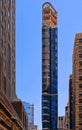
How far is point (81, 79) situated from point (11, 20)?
83.7 metres

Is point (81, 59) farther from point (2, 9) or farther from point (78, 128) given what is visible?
point (2, 9)

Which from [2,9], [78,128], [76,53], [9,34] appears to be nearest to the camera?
[2,9]

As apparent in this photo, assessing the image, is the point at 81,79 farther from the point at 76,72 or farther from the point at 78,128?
the point at 78,128

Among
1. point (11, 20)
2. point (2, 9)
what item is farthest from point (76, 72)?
point (2, 9)

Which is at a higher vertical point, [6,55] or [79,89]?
[6,55]

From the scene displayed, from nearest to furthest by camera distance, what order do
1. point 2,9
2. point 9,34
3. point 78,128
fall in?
point 2,9 < point 9,34 < point 78,128

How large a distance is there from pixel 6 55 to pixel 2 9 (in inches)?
347

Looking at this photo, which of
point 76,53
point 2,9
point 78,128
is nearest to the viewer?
point 2,9

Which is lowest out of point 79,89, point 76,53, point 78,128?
point 78,128

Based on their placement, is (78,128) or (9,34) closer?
(9,34)

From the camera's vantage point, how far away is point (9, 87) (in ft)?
335

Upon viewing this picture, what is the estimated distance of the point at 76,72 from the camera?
196 m

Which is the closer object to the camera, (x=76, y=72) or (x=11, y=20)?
(x=11, y=20)

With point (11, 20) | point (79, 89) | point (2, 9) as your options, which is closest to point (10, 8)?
A: point (11, 20)
